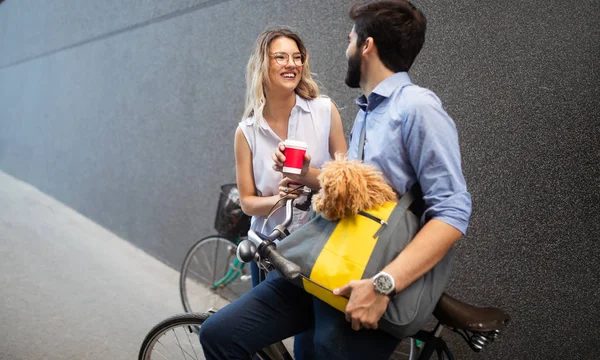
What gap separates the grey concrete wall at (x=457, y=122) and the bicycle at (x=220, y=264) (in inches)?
14.1

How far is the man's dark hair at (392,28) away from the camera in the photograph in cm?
129

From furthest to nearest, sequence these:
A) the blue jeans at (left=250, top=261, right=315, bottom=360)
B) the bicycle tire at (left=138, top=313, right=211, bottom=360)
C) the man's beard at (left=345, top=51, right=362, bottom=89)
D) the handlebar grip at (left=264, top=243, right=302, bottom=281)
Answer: the bicycle tire at (left=138, top=313, right=211, bottom=360), the blue jeans at (left=250, top=261, right=315, bottom=360), the man's beard at (left=345, top=51, right=362, bottom=89), the handlebar grip at (left=264, top=243, right=302, bottom=281)

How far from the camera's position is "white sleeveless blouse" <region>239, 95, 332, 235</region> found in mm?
1979

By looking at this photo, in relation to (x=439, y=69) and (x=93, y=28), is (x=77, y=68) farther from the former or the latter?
(x=439, y=69)

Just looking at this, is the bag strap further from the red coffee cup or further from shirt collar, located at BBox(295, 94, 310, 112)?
shirt collar, located at BBox(295, 94, 310, 112)

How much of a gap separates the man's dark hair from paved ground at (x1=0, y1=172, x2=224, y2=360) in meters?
2.23

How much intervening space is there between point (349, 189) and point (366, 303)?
0.26 m

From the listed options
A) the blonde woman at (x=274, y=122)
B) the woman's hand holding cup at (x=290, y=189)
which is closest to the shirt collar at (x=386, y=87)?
the woman's hand holding cup at (x=290, y=189)

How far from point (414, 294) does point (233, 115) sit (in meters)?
2.68

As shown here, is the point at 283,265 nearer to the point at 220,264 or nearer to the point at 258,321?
the point at 258,321

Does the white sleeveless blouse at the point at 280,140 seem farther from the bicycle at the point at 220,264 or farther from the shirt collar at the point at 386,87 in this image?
the bicycle at the point at 220,264

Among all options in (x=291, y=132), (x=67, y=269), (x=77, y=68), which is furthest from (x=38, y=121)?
(x=291, y=132)

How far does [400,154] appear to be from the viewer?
1263 millimetres

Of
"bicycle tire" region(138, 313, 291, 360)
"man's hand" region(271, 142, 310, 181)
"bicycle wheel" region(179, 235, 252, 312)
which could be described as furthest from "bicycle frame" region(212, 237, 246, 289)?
"man's hand" region(271, 142, 310, 181)
